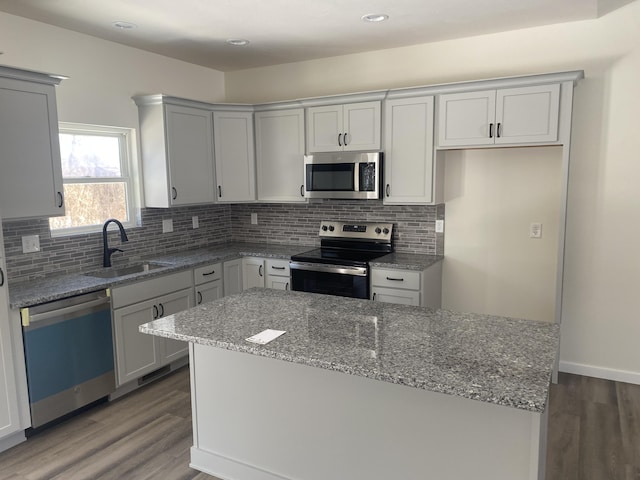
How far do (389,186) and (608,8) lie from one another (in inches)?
76.0

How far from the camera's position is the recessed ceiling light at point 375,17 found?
3206mm

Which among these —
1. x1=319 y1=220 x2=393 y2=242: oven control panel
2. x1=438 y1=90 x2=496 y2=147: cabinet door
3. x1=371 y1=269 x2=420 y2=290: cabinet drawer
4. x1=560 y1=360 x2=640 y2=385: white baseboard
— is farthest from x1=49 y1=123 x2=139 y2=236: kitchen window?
x1=560 y1=360 x2=640 y2=385: white baseboard

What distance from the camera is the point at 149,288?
3510 millimetres

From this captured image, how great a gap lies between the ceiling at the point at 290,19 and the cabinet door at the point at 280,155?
0.60 meters

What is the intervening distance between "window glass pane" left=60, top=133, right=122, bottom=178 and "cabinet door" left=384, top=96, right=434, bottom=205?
2.26m

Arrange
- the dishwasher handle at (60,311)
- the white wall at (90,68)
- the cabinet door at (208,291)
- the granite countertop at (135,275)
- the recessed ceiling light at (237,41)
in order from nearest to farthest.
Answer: the dishwasher handle at (60,311) < the granite countertop at (135,275) < the white wall at (90,68) < the recessed ceiling light at (237,41) < the cabinet door at (208,291)

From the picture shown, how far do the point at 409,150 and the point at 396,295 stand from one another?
117cm

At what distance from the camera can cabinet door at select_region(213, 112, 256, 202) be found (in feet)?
14.5

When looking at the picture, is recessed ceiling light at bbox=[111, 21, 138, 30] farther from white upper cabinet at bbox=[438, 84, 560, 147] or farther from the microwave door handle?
white upper cabinet at bbox=[438, 84, 560, 147]

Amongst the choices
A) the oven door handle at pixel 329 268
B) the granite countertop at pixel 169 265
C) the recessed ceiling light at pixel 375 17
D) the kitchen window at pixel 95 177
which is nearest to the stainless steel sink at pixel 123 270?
the granite countertop at pixel 169 265

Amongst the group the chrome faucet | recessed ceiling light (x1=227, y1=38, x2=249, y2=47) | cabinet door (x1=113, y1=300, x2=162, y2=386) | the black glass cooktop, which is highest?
recessed ceiling light (x1=227, y1=38, x2=249, y2=47)

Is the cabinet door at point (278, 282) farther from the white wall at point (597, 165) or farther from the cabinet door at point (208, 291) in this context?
the white wall at point (597, 165)

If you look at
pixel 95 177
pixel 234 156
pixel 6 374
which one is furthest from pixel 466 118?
pixel 6 374

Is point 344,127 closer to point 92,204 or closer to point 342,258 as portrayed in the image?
point 342,258
